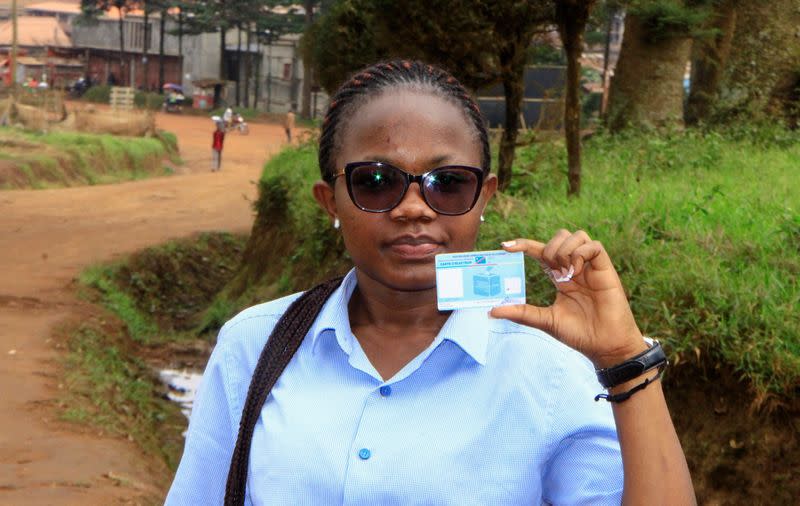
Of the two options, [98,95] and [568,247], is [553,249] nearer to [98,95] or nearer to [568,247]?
[568,247]

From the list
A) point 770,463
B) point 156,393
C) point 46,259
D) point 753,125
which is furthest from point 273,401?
point 46,259

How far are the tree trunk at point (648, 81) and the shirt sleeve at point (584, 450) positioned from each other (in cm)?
1005

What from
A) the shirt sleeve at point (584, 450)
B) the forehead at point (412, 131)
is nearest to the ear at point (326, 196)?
the forehead at point (412, 131)

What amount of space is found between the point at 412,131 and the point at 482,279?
0.34 metres

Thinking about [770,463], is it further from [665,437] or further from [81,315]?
[81,315]

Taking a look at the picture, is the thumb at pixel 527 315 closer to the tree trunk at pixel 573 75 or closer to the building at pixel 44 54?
the tree trunk at pixel 573 75

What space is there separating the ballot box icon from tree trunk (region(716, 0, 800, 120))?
10506mm

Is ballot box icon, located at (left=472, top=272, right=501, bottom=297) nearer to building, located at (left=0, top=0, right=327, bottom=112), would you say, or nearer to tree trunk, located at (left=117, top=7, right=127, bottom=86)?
building, located at (left=0, top=0, right=327, bottom=112)

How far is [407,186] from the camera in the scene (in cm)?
204

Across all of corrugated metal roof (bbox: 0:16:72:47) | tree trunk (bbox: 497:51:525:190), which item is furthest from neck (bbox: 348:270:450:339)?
corrugated metal roof (bbox: 0:16:72:47)

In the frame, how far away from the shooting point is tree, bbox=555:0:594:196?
8.06 m

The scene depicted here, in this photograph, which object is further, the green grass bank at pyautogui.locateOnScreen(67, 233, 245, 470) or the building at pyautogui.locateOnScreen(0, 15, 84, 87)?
the building at pyautogui.locateOnScreen(0, 15, 84, 87)

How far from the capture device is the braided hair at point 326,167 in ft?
6.44

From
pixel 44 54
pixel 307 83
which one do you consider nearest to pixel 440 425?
pixel 307 83
